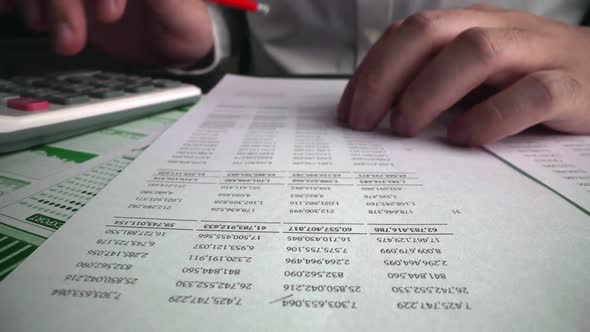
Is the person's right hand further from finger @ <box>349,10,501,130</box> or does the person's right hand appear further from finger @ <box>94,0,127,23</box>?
finger @ <box>349,10,501,130</box>

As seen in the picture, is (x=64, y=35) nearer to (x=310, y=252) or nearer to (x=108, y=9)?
(x=108, y=9)

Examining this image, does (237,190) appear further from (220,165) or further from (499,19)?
(499,19)

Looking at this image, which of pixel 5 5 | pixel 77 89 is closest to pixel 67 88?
pixel 77 89

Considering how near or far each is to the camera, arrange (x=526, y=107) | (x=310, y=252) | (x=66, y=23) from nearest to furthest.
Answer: (x=310, y=252) < (x=526, y=107) < (x=66, y=23)

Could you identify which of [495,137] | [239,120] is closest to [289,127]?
[239,120]

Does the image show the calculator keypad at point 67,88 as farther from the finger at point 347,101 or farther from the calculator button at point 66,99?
the finger at point 347,101

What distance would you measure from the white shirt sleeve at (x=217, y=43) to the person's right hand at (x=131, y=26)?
15 mm

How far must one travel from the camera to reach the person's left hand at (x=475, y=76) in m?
0.25

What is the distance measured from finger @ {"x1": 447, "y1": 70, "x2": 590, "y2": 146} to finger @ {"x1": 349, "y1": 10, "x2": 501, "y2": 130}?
0.07 meters

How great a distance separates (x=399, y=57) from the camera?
292mm

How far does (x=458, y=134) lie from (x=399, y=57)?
0.28ft

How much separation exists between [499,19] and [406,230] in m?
0.28

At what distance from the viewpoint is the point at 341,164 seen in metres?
0.24

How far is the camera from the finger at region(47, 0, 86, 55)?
0.36 meters
